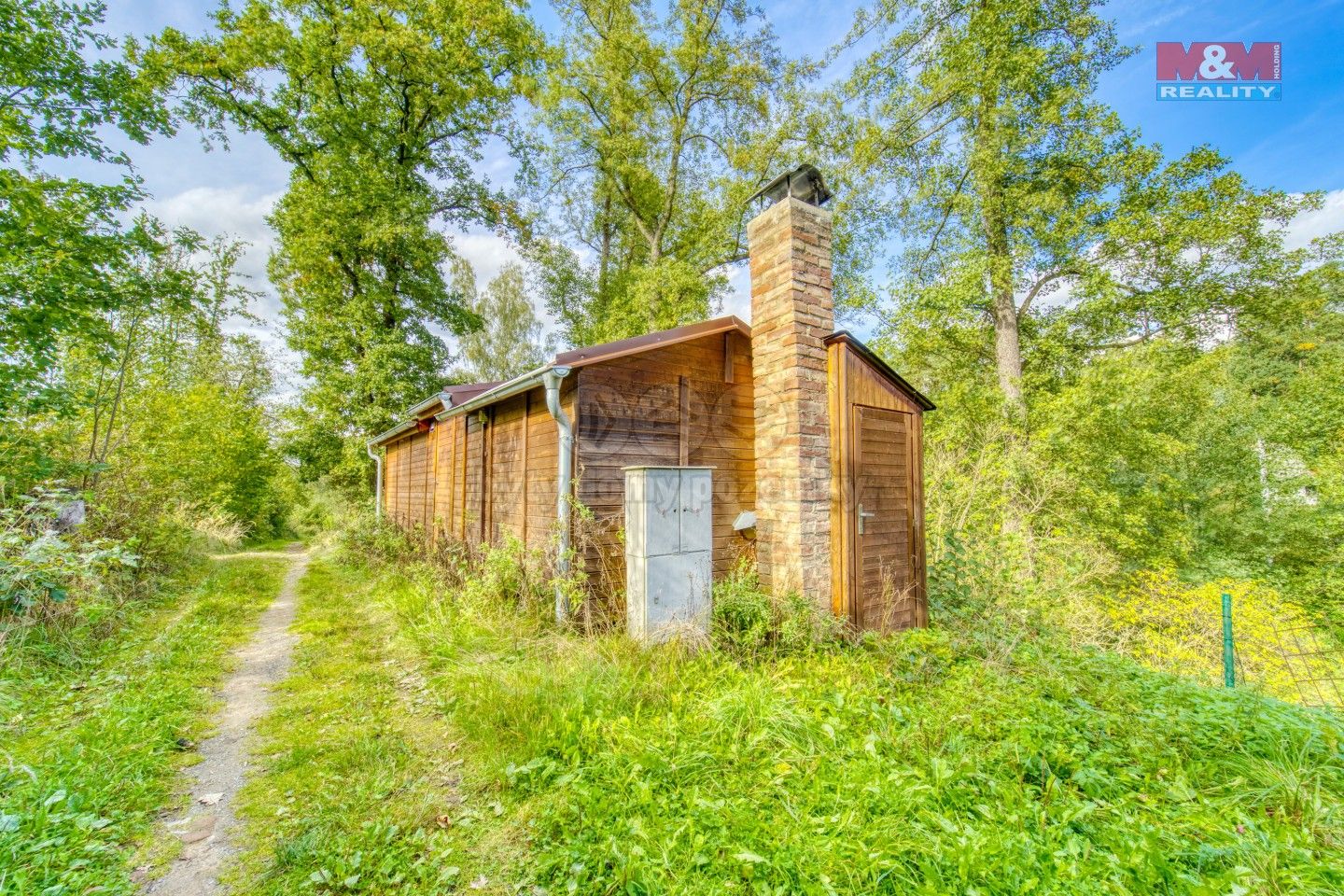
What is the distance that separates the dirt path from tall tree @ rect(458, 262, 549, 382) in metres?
18.3

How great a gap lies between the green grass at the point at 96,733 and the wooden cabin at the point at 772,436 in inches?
119

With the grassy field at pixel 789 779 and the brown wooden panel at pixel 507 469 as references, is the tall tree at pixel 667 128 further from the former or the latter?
the grassy field at pixel 789 779

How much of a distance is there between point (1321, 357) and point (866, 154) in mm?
14815

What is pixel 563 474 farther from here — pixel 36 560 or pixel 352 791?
pixel 36 560

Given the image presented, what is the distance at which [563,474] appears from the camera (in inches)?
189

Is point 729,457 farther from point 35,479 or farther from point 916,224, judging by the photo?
point 916,224

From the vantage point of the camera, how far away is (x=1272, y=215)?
9.59 meters

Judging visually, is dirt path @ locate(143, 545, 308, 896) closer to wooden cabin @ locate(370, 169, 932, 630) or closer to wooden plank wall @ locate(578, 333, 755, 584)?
wooden cabin @ locate(370, 169, 932, 630)

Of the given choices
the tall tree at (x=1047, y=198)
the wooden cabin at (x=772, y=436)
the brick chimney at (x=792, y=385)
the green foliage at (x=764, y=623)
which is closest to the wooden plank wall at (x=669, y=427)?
the wooden cabin at (x=772, y=436)

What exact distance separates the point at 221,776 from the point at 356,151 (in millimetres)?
17188

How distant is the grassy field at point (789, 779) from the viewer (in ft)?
6.58

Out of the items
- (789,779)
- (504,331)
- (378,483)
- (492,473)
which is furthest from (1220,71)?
(504,331)

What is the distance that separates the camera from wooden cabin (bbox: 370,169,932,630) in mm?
4820

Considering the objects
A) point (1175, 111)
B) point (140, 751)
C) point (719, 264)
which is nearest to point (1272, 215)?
point (1175, 111)
